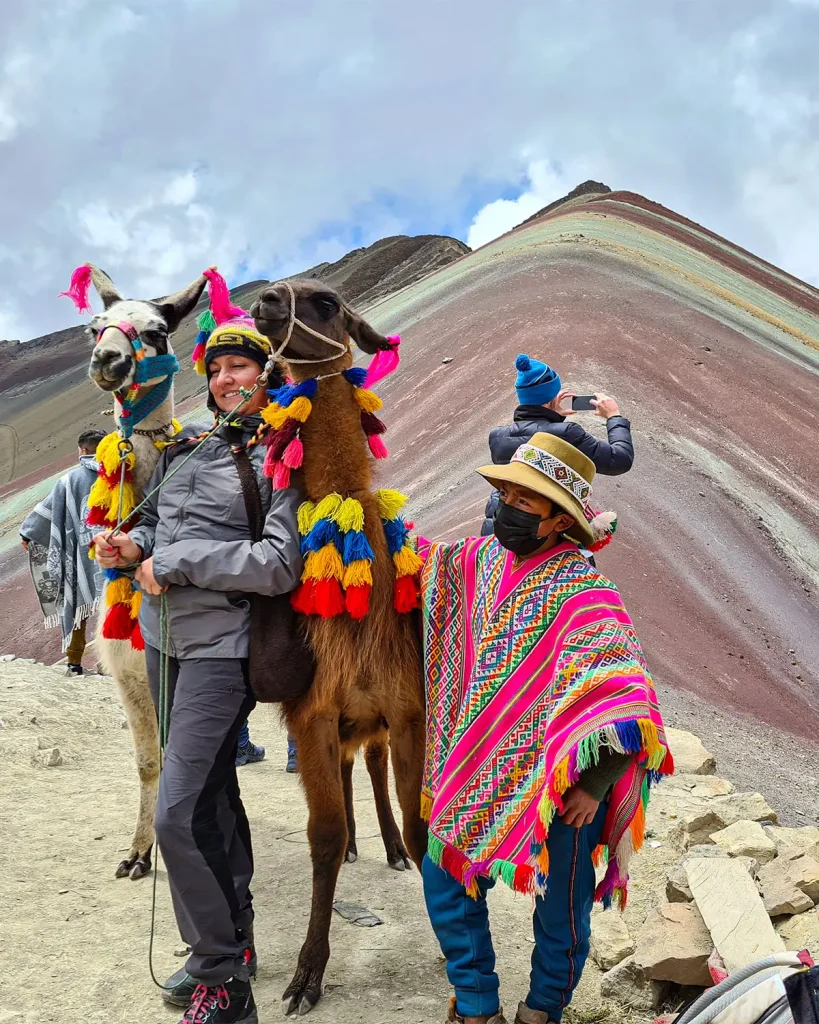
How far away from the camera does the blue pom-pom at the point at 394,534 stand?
3.39m

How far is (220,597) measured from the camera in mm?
3070

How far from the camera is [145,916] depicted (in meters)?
3.95

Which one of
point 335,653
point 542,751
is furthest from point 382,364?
point 542,751

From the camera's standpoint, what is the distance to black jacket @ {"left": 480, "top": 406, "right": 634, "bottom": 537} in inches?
189

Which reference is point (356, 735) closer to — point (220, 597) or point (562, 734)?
point (220, 597)

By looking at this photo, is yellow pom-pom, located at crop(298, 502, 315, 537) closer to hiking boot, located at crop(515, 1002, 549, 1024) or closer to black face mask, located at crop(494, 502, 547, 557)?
black face mask, located at crop(494, 502, 547, 557)

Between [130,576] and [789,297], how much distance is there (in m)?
38.4

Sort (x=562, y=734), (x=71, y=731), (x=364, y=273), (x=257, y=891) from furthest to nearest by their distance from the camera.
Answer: (x=364, y=273)
(x=71, y=731)
(x=257, y=891)
(x=562, y=734)

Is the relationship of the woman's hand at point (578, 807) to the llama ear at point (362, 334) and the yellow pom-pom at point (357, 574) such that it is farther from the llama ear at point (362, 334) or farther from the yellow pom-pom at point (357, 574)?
the llama ear at point (362, 334)

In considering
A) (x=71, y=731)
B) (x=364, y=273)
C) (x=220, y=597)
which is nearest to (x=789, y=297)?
(x=364, y=273)

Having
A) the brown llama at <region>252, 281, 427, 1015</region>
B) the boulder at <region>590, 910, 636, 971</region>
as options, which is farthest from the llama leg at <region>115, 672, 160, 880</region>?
the boulder at <region>590, 910, 636, 971</region>

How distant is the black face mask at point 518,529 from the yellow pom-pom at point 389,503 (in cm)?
65

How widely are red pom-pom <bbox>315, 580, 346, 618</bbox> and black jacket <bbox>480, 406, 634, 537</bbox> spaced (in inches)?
65.9

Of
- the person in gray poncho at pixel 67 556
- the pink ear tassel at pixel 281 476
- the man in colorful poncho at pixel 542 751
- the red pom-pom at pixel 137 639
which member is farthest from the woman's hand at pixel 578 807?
the person in gray poncho at pixel 67 556
